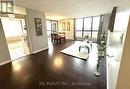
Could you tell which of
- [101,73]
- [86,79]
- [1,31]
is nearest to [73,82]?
[86,79]

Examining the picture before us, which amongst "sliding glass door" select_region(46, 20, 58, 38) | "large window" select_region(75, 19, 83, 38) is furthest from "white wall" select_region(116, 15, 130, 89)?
"sliding glass door" select_region(46, 20, 58, 38)

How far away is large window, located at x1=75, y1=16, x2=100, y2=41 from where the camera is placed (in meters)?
8.20

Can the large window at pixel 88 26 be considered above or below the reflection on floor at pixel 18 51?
above

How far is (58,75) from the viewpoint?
2.71 metres

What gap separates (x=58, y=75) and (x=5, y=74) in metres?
1.75

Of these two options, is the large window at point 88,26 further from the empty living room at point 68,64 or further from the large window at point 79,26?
the empty living room at point 68,64

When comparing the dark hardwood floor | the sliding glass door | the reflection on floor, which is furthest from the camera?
the sliding glass door

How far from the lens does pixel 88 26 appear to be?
28.7 feet

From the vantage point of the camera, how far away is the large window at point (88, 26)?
8.20m

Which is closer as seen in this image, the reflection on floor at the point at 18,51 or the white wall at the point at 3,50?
the white wall at the point at 3,50

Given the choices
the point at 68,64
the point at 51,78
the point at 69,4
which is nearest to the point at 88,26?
the point at 69,4

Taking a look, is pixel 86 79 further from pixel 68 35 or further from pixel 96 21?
pixel 68 35

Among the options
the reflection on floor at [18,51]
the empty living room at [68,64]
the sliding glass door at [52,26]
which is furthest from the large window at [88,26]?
the reflection on floor at [18,51]

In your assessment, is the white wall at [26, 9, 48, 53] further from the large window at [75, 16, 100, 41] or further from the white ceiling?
the large window at [75, 16, 100, 41]
